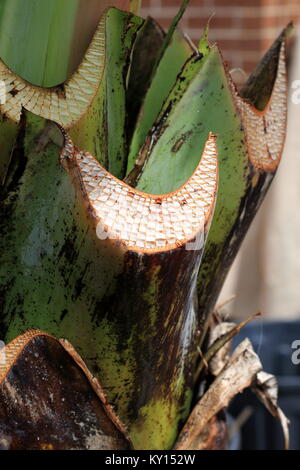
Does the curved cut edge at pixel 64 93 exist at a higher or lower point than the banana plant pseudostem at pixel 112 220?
higher

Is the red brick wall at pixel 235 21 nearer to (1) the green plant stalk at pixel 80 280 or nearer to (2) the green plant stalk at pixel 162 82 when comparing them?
(2) the green plant stalk at pixel 162 82

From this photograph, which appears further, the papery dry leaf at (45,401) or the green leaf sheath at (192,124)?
the green leaf sheath at (192,124)

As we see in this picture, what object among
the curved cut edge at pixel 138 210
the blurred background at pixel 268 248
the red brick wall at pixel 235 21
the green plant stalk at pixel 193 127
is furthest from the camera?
the red brick wall at pixel 235 21

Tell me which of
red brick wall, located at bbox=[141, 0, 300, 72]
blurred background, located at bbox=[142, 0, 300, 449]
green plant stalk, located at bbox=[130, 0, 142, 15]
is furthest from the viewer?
red brick wall, located at bbox=[141, 0, 300, 72]

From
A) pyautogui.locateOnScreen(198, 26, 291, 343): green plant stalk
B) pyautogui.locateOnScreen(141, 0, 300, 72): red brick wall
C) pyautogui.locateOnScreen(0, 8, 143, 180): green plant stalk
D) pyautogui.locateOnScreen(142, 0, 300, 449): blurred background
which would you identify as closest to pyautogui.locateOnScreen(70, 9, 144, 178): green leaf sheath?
pyautogui.locateOnScreen(0, 8, 143, 180): green plant stalk

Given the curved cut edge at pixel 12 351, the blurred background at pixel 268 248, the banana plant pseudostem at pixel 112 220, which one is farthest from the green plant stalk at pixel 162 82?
the blurred background at pixel 268 248

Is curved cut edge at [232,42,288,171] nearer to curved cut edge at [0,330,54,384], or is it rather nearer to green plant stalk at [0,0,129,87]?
green plant stalk at [0,0,129,87]
